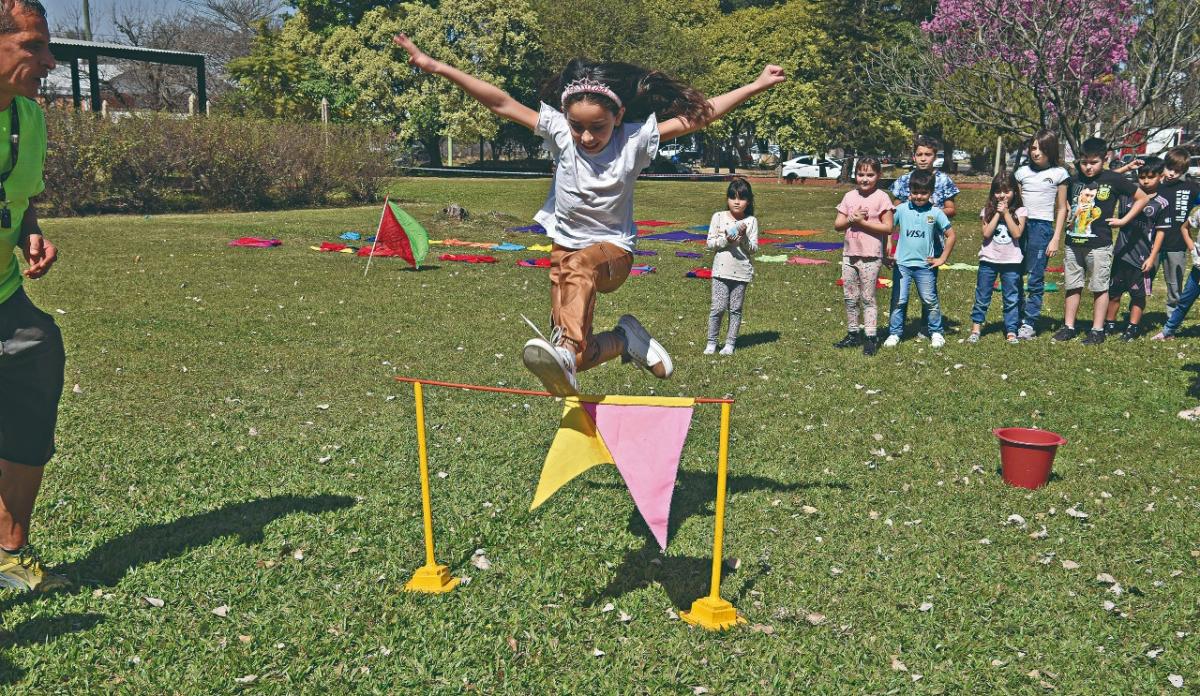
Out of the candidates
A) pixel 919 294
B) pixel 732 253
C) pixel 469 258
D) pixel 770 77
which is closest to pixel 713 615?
pixel 770 77

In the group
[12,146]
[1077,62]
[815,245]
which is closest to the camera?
[12,146]

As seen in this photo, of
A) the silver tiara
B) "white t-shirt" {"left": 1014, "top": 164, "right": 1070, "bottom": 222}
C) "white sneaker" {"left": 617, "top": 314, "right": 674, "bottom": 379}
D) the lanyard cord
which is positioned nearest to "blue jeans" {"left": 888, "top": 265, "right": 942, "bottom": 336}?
"white t-shirt" {"left": 1014, "top": 164, "right": 1070, "bottom": 222}

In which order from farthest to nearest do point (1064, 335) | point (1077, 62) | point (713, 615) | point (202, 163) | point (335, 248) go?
point (202, 163), point (1077, 62), point (335, 248), point (1064, 335), point (713, 615)

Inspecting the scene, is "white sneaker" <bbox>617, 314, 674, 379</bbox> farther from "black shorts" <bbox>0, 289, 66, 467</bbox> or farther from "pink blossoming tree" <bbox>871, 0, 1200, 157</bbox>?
"pink blossoming tree" <bbox>871, 0, 1200, 157</bbox>

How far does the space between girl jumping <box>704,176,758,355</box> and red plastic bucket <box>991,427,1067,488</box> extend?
4.13 metres

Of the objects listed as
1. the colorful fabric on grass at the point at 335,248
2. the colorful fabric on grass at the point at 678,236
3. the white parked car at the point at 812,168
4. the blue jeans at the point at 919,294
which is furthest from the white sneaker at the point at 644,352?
the white parked car at the point at 812,168

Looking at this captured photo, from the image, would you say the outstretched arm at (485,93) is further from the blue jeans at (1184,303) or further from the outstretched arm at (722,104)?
the blue jeans at (1184,303)

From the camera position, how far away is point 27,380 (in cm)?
451

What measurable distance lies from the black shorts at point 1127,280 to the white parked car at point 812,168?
44.5 m

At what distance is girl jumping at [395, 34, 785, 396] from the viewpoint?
5.19 metres

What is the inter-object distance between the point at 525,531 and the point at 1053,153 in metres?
8.19

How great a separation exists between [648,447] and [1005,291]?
26.1 ft

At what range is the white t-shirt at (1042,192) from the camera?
423 inches

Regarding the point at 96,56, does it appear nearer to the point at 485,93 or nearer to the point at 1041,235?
the point at 1041,235
